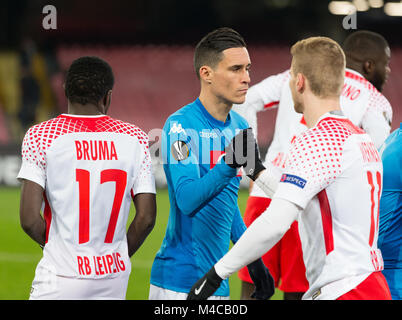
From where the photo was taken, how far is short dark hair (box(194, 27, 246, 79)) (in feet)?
12.6

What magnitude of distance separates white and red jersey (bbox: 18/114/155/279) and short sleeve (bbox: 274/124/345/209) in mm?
844

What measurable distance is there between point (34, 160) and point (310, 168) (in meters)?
1.29

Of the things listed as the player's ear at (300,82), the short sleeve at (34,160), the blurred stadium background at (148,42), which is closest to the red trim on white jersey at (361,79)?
the player's ear at (300,82)

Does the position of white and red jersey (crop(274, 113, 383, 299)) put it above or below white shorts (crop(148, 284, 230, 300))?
above

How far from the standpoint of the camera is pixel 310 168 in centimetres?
295

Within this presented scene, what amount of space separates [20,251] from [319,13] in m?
14.6

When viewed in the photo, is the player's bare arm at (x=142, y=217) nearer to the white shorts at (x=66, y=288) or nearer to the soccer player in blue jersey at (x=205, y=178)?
the soccer player in blue jersey at (x=205, y=178)

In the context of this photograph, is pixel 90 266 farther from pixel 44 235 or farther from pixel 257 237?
pixel 257 237

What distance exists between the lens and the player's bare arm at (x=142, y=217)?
3449 mm

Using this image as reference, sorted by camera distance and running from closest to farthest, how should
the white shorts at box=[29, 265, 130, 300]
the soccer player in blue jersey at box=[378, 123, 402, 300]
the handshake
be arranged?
Result: 1. the handshake
2. the white shorts at box=[29, 265, 130, 300]
3. the soccer player in blue jersey at box=[378, 123, 402, 300]

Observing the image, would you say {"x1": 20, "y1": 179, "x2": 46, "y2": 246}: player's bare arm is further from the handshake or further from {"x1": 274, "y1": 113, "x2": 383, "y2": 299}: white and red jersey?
{"x1": 274, "y1": 113, "x2": 383, "y2": 299}: white and red jersey

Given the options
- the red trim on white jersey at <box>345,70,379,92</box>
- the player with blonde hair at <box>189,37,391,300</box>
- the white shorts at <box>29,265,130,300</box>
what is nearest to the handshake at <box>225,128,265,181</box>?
the player with blonde hair at <box>189,37,391,300</box>

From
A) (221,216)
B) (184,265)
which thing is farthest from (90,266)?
(221,216)

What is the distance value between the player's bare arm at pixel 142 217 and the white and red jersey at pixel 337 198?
0.76 meters
